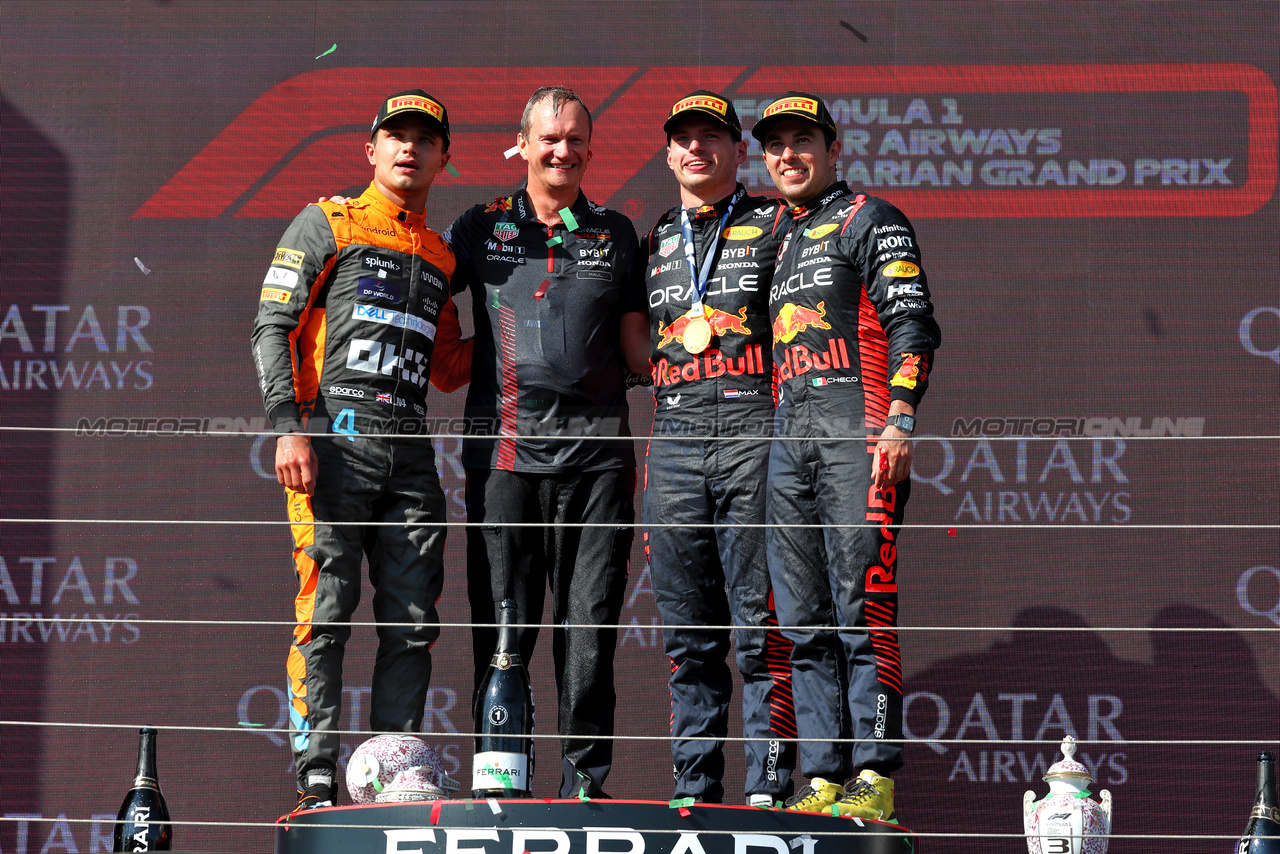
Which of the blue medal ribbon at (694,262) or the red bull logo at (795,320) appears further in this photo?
the blue medal ribbon at (694,262)

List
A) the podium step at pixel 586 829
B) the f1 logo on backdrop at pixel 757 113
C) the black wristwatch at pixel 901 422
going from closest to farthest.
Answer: the podium step at pixel 586 829 → the black wristwatch at pixel 901 422 → the f1 logo on backdrop at pixel 757 113

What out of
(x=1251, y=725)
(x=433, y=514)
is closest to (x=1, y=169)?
(x=433, y=514)

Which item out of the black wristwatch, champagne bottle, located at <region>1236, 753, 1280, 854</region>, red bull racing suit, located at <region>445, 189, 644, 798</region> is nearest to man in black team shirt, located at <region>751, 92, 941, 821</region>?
the black wristwatch

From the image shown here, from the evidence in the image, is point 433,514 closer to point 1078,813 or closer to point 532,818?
point 532,818

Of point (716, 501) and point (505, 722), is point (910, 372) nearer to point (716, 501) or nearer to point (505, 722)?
point (716, 501)

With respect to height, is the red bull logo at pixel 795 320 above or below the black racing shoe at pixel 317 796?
above

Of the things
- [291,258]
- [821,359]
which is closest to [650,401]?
[821,359]

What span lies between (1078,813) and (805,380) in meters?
1.05

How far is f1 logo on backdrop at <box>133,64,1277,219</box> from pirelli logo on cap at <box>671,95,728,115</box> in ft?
2.96

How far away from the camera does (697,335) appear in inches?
120

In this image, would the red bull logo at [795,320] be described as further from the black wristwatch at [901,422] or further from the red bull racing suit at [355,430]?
the red bull racing suit at [355,430]

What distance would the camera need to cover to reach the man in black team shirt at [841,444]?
270cm

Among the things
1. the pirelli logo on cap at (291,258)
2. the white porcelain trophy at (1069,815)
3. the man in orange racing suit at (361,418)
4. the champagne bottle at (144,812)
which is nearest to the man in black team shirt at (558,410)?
the man in orange racing suit at (361,418)

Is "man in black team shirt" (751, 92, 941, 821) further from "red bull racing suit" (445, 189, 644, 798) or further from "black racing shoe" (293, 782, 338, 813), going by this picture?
"black racing shoe" (293, 782, 338, 813)
